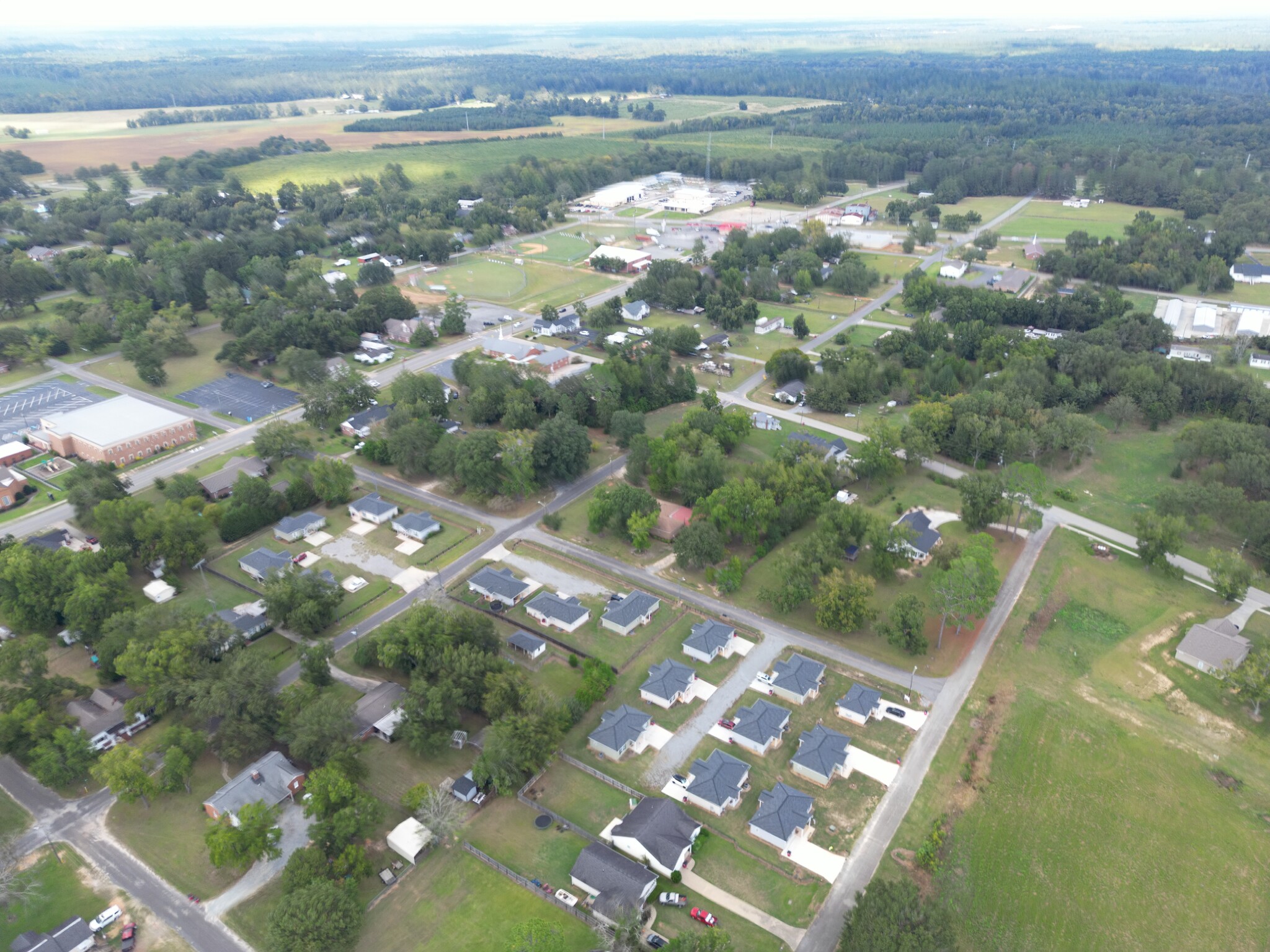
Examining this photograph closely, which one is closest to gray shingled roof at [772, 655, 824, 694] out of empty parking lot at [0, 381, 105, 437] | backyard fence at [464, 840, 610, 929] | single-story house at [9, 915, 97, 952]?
backyard fence at [464, 840, 610, 929]

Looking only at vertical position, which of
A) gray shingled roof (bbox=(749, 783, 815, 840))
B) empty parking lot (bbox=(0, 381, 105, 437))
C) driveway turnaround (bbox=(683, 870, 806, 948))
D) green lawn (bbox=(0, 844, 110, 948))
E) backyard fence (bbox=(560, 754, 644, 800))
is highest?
gray shingled roof (bbox=(749, 783, 815, 840))

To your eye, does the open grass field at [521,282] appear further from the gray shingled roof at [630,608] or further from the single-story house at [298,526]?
the gray shingled roof at [630,608]

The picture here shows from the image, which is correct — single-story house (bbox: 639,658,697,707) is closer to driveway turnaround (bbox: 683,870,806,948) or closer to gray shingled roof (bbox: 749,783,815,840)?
gray shingled roof (bbox: 749,783,815,840)

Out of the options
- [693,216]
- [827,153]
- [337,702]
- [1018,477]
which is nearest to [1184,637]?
[1018,477]

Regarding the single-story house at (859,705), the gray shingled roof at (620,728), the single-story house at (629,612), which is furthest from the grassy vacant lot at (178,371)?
the single-story house at (859,705)

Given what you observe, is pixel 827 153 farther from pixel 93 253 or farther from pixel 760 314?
pixel 93 253

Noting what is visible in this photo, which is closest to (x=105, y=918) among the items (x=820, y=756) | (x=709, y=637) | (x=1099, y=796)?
(x=709, y=637)

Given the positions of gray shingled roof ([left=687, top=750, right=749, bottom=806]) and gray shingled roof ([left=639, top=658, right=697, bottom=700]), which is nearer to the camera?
gray shingled roof ([left=687, top=750, right=749, bottom=806])
